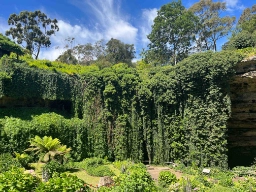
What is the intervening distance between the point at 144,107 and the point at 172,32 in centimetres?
1619

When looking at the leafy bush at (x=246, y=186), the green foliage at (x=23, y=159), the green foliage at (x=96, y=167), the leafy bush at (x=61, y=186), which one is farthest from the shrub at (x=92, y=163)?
the leafy bush at (x=246, y=186)

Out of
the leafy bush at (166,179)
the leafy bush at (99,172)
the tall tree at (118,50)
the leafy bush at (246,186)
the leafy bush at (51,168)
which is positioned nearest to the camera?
the leafy bush at (246,186)

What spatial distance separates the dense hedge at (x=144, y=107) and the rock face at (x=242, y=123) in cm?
224

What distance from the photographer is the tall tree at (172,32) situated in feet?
95.2

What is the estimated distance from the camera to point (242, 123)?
1741 centimetres

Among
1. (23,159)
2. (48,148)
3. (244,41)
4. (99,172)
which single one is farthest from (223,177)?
(23,159)

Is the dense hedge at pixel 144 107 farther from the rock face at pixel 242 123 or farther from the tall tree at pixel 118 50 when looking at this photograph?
the tall tree at pixel 118 50

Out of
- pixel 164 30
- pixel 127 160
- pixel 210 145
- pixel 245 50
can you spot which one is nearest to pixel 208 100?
pixel 210 145

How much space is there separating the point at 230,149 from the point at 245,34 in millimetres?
8400

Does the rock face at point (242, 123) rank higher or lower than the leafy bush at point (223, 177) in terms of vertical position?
higher

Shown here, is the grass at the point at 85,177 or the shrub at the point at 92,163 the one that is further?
the shrub at the point at 92,163

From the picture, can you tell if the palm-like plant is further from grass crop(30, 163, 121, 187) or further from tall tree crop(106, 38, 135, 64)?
tall tree crop(106, 38, 135, 64)

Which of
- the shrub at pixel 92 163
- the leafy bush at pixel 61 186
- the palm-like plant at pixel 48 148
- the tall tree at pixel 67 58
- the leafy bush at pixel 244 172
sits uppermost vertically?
the tall tree at pixel 67 58

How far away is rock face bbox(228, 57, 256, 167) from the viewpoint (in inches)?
640
